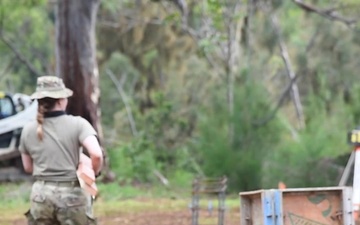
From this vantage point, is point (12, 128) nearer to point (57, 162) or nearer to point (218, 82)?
point (57, 162)

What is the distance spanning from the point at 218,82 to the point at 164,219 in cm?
2052

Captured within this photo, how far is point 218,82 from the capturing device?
33500mm

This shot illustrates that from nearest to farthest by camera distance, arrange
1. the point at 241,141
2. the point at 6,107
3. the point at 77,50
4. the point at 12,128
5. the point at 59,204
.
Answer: the point at 59,204 → the point at 77,50 → the point at 12,128 → the point at 241,141 → the point at 6,107

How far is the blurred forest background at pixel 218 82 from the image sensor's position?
66.0ft

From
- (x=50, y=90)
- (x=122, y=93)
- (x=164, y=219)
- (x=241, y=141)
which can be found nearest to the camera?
(x=50, y=90)

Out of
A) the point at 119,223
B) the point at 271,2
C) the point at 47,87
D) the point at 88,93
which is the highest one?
the point at 271,2

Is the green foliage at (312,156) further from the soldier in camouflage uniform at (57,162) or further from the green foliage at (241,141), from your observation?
the soldier in camouflage uniform at (57,162)

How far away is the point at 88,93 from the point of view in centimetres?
1811

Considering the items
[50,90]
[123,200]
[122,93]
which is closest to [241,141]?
[123,200]

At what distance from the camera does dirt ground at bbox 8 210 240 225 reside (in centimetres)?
1262

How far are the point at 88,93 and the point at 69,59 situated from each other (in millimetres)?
856

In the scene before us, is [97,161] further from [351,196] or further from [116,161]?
[116,161]

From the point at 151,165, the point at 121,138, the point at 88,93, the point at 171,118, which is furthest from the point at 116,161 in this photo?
the point at 121,138

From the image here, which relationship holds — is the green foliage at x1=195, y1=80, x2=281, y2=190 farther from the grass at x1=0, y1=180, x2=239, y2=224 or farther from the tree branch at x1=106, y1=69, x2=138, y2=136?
the tree branch at x1=106, y1=69, x2=138, y2=136
